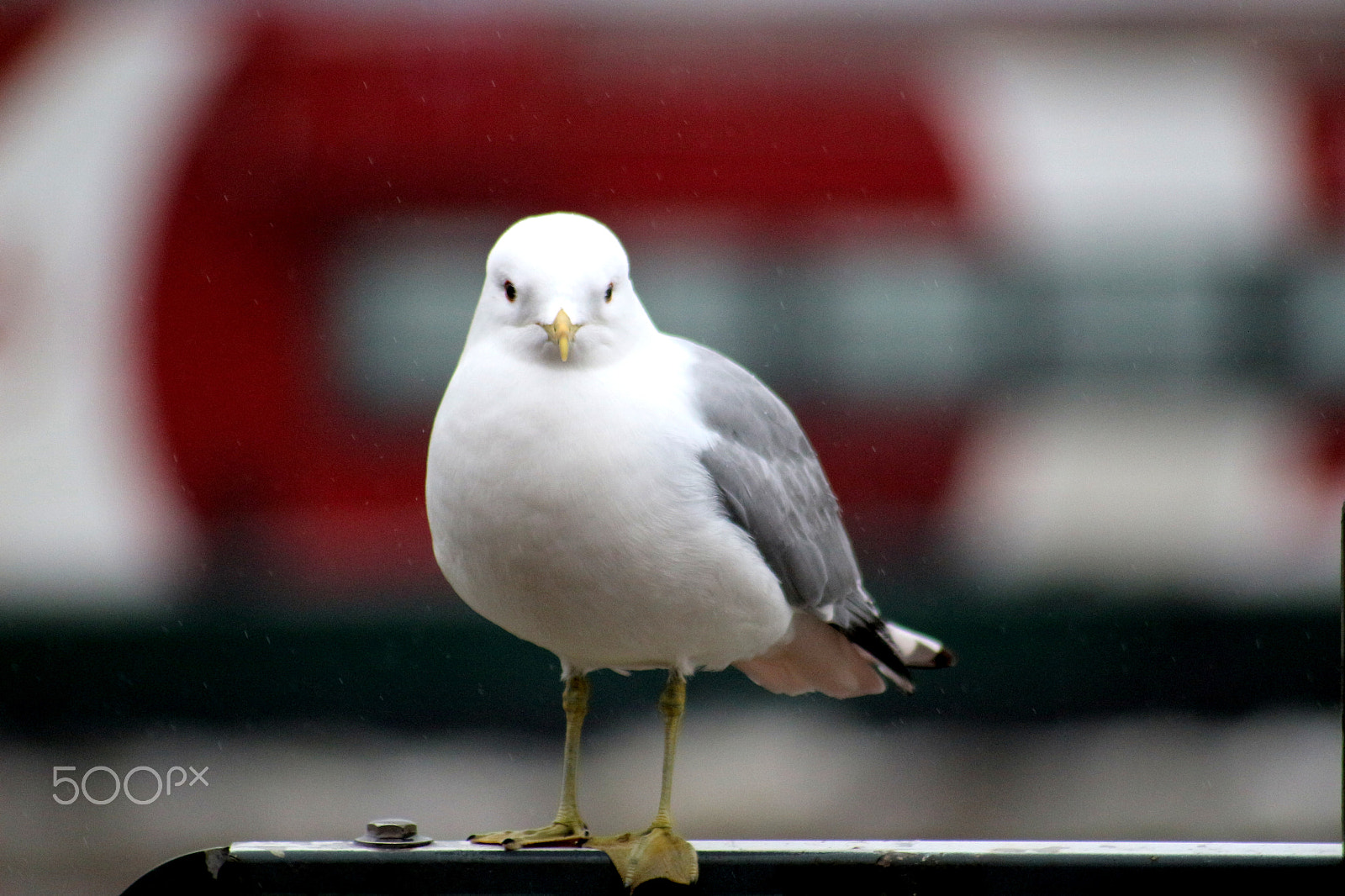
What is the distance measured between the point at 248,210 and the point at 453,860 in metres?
2.60

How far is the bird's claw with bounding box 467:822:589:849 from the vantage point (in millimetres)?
1522

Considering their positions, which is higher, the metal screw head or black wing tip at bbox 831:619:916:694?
black wing tip at bbox 831:619:916:694

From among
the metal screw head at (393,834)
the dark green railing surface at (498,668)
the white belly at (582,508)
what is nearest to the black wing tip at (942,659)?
the white belly at (582,508)

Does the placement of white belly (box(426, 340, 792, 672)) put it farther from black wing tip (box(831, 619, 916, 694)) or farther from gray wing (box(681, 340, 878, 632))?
black wing tip (box(831, 619, 916, 694))

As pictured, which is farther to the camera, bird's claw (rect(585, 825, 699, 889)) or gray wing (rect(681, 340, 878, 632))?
gray wing (rect(681, 340, 878, 632))

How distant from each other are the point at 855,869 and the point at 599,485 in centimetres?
38

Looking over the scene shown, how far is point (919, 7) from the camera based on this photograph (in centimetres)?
399

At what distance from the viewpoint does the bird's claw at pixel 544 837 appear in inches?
59.9

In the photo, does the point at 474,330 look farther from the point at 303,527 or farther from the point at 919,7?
the point at 919,7

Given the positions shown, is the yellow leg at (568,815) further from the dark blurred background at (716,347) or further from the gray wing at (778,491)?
the dark blurred background at (716,347)

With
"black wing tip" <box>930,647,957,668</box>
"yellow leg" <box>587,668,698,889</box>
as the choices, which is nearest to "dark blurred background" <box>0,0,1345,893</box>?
"black wing tip" <box>930,647,957,668</box>

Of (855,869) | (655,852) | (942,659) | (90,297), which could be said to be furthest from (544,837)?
(90,297)

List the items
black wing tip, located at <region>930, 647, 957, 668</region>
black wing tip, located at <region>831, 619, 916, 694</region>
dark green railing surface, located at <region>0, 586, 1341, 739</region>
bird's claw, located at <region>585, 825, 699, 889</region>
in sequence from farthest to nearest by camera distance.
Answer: dark green railing surface, located at <region>0, 586, 1341, 739</region>, black wing tip, located at <region>930, 647, 957, 668</region>, black wing tip, located at <region>831, 619, 916, 694</region>, bird's claw, located at <region>585, 825, 699, 889</region>

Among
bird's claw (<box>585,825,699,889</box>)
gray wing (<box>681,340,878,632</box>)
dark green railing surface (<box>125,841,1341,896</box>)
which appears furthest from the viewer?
gray wing (<box>681,340,878,632</box>)
